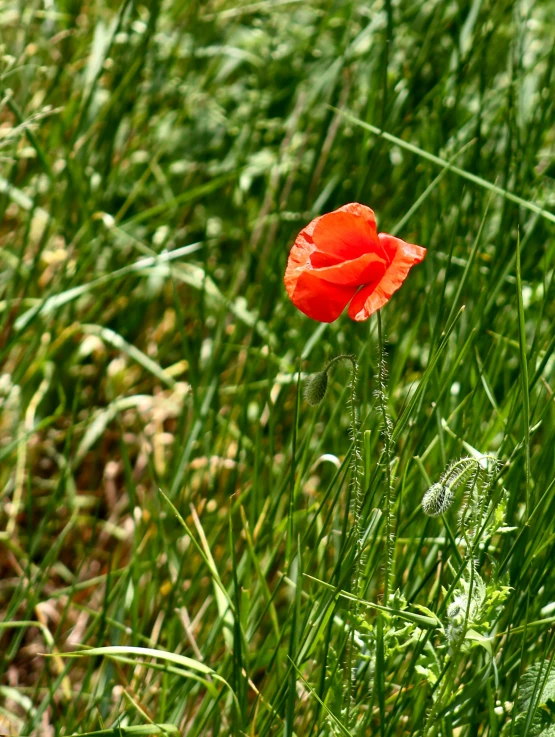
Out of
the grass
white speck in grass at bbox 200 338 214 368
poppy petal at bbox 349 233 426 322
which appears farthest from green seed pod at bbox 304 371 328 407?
white speck in grass at bbox 200 338 214 368

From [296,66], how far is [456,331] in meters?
1.32

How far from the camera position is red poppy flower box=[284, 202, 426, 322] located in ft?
3.75

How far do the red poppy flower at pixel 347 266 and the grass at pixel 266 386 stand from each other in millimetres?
94

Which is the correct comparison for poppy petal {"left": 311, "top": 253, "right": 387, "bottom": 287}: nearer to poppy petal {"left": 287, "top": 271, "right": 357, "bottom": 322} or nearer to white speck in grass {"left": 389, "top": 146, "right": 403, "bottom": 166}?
poppy petal {"left": 287, "top": 271, "right": 357, "bottom": 322}

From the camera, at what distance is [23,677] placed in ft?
6.83

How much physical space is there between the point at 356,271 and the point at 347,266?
0.02m

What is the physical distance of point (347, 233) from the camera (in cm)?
118

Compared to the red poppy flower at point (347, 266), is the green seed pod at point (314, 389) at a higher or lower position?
lower

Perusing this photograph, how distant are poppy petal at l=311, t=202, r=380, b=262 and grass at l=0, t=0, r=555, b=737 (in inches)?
5.8

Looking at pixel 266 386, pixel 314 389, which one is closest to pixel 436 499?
pixel 314 389

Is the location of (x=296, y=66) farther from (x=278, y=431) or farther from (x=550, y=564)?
(x=550, y=564)

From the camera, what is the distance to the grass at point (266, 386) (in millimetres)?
1324

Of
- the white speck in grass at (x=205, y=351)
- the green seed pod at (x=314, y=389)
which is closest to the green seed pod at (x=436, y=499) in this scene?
the green seed pod at (x=314, y=389)

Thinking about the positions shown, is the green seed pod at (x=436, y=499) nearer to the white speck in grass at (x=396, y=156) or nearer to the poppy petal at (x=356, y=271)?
the poppy petal at (x=356, y=271)
